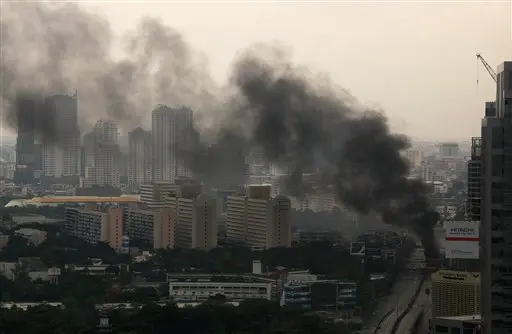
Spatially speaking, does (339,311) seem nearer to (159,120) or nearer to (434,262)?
(434,262)

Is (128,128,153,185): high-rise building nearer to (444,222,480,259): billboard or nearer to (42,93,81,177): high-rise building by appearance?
(42,93,81,177): high-rise building

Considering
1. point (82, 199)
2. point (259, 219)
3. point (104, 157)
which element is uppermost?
point (104, 157)

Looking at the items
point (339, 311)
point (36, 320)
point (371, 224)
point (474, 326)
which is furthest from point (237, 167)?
point (474, 326)

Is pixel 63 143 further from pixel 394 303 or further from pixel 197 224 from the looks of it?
pixel 394 303

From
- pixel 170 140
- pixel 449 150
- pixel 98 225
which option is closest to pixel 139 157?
pixel 170 140

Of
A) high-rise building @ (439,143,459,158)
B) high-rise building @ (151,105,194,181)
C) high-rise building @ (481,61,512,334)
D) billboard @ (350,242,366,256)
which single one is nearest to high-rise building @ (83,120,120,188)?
high-rise building @ (151,105,194,181)

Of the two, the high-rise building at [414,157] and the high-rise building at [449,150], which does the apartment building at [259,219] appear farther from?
the high-rise building at [449,150]
